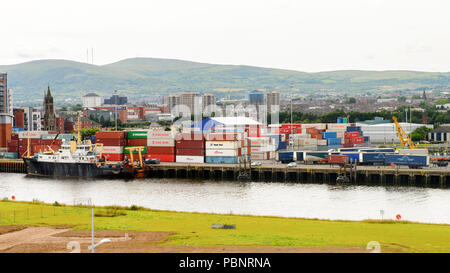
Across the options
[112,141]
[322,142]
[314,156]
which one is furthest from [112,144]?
[322,142]

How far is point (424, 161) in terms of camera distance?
35500 millimetres

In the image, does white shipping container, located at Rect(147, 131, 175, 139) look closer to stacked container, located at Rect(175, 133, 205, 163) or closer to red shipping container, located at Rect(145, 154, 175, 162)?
stacked container, located at Rect(175, 133, 205, 163)

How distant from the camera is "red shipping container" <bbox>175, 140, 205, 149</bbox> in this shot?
42.1 m

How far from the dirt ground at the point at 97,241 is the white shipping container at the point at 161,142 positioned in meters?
26.9

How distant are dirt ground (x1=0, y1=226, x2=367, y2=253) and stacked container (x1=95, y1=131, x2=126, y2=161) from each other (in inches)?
1080

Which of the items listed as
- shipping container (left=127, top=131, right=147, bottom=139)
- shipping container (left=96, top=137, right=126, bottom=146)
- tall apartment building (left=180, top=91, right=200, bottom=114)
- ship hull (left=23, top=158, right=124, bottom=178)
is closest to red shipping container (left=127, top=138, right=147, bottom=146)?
shipping container (left=127, top=131, right=147, bottom=139)

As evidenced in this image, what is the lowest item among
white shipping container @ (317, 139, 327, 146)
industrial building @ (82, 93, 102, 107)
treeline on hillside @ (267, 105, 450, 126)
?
white shipping container @ (317, 139, 327, 146)

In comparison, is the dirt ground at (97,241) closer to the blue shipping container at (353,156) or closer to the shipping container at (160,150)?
the blue shipping container at (353,156)

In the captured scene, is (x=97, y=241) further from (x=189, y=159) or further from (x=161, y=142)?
(x=161, y=142)

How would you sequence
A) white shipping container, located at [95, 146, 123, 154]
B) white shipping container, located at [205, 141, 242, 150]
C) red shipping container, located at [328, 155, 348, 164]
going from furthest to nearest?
white shipping container, located at [95, 146, 123, 154], white shipping container, located at [205, 141, 242, 150], red shipping container, located at [328, 155, 348, 164]

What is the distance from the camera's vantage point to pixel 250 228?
1609cm

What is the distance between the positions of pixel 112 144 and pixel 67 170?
4.63m

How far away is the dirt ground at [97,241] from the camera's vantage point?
12.5m
